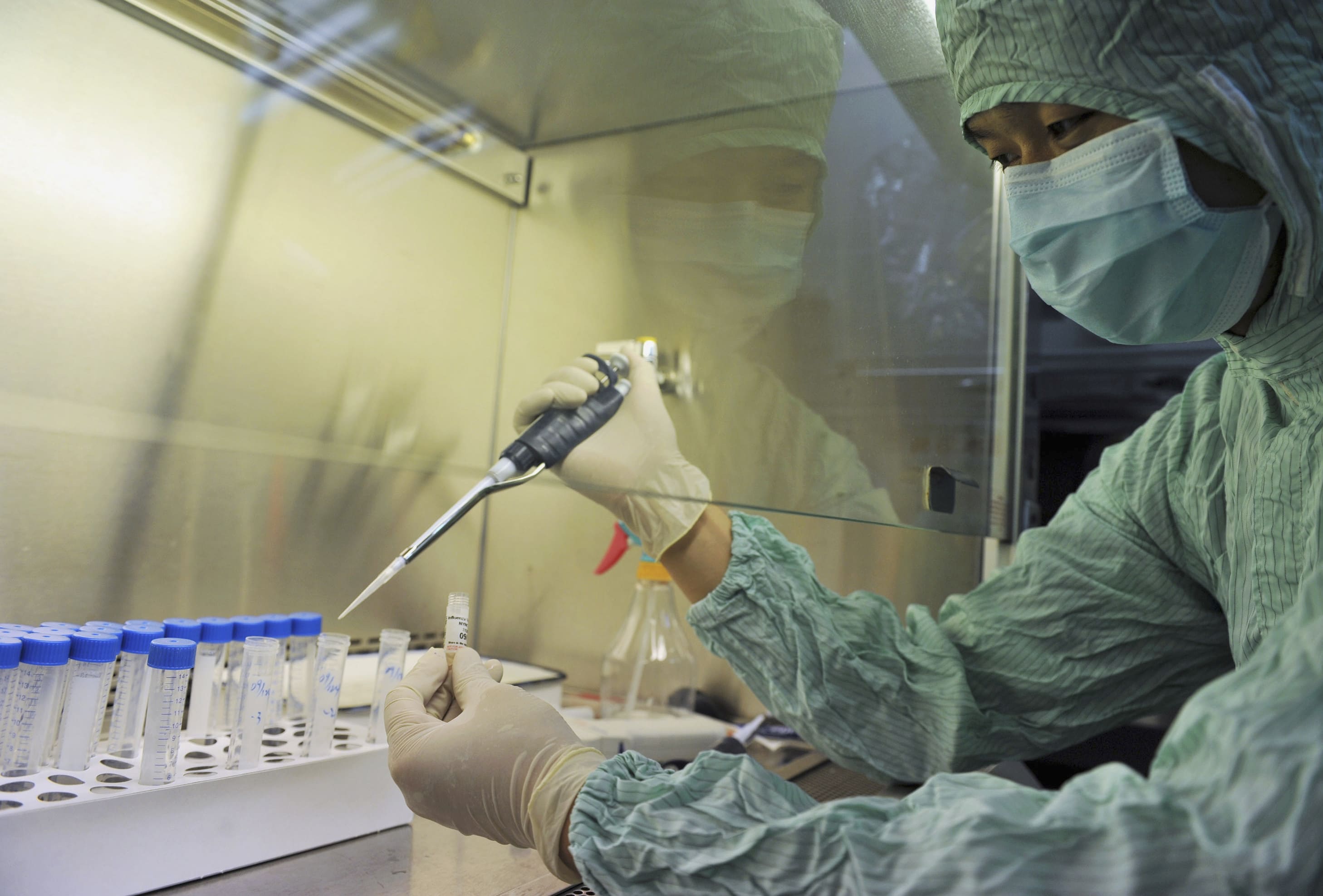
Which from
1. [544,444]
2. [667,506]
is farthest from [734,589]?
[544,444]

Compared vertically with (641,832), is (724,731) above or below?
below

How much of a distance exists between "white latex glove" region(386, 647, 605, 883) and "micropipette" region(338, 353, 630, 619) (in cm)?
23

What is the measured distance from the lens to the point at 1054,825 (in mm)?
447

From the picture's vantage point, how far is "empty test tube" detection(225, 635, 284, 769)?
79 cm

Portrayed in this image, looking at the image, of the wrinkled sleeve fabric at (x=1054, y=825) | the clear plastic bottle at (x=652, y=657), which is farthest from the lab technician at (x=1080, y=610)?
the clear plastic bottle at (x=652, y=657)

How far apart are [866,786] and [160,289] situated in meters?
1.14

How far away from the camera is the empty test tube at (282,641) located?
0.91m

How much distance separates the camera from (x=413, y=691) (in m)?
0.75

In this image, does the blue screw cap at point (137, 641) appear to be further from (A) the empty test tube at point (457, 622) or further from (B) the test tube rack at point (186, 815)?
(A) the empty test tube at point (457, 622)

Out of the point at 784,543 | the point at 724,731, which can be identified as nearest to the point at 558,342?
the point at 784,543

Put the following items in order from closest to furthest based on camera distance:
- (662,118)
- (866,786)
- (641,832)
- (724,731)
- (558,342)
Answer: (641,832) → (662,118) → (558,342) → (866,786) → (724,731)

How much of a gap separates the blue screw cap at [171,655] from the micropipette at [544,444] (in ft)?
0.68

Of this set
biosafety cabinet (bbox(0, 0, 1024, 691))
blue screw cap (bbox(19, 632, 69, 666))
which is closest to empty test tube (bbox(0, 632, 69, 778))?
blue screw cap (bbox(19, 632, 69, 666))

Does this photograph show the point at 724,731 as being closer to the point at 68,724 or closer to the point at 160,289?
the point at 68,724
